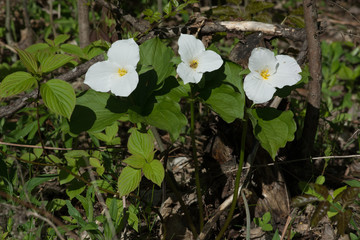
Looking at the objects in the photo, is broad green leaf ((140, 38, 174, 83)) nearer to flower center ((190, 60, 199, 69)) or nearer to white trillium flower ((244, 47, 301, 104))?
flower center ((190, 60, 199, 69))

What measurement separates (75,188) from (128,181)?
0.46 m

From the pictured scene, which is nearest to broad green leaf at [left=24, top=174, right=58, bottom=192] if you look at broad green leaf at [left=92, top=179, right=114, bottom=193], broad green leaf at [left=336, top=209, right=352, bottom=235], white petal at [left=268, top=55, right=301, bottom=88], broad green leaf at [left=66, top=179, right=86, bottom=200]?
broad green leaf at [left=66, top=179, right=86, bottom=200]

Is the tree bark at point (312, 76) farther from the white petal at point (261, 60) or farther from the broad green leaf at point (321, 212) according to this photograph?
the broad green leaf at point (321, 212)

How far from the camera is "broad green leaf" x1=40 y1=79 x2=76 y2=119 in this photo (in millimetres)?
1625

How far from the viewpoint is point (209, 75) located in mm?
1804

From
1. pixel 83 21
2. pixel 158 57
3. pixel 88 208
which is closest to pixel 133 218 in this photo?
pixel 88 208

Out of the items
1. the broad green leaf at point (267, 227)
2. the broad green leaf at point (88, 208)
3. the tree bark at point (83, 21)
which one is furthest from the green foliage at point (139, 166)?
the tree bark at point (83, 21)

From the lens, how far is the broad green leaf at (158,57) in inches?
68.3

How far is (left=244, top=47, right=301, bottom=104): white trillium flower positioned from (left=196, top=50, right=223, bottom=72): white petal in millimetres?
143

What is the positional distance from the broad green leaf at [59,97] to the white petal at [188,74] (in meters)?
0.49

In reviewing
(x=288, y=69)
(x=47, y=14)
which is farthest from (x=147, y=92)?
(x=47, y=14)

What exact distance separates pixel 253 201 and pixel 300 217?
1.08ft

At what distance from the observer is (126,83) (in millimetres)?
1608

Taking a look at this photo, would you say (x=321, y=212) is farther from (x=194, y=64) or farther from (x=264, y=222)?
(x=194, y=64)
